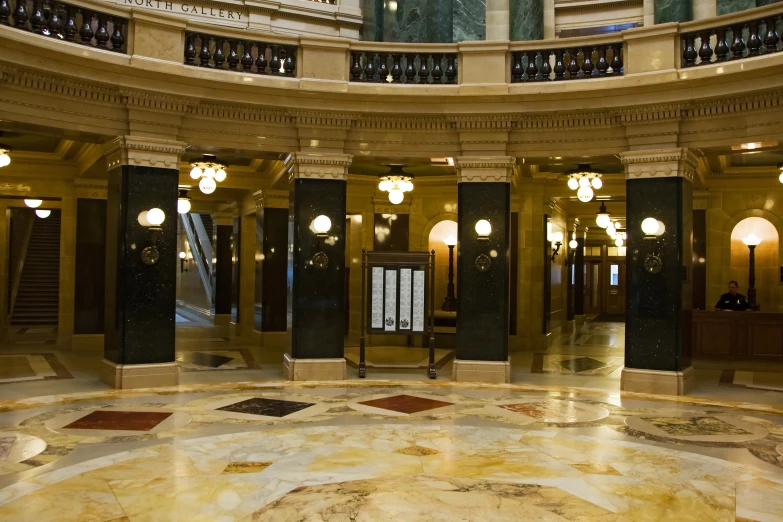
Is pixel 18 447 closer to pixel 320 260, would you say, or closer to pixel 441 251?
pixel 320 260

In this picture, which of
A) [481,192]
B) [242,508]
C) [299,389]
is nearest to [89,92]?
[299,389]

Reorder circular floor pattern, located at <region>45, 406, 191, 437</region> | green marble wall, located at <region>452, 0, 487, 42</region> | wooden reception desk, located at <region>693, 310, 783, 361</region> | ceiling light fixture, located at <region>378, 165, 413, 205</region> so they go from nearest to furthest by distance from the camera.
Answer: circular floor pattern, located at <region>45, 406, 191, 437</region> → ceiling light fixture, located at <region>378, 165, 413, 205</region> → wooden reception desk, located at <region>693, 310, 783, 361</region> → green marble wall, located at <region>452, 0, 487, 42</region>

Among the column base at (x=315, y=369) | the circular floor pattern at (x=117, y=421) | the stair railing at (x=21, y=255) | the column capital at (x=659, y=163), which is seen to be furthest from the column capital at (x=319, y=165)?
the stair railing at (x=21, y=255)

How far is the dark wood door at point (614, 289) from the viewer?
28781mm

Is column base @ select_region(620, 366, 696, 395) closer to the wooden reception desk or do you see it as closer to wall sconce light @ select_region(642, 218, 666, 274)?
wall sconce light @ select_region(642, 218, 666, 274)

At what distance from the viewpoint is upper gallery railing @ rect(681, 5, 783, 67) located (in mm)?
8990

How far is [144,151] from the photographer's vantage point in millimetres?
9852

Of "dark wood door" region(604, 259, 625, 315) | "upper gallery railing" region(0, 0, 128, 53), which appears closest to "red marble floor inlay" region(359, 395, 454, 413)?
"upper gallery railing" region(0, 0, 128, 53)

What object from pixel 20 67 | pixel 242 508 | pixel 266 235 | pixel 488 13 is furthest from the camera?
pixel 266 235

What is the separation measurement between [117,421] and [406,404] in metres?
3.68

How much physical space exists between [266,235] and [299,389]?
592 cm

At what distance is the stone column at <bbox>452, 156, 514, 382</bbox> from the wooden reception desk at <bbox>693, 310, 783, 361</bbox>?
5.24 metres

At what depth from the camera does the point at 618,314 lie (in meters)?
28.7

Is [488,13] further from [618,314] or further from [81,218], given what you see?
[618,314]
